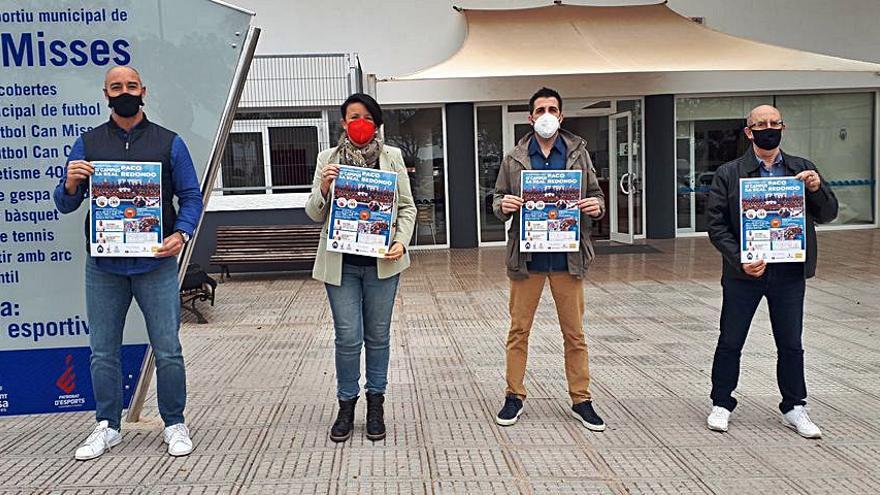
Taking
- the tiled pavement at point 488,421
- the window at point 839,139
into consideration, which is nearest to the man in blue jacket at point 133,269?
the tiled pavement at point 488,421

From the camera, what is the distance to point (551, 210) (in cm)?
435

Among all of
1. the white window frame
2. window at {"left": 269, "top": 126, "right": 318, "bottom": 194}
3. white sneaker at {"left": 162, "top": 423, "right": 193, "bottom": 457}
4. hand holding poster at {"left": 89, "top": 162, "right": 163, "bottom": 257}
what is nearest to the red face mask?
hand holding poster at {"left": 89, "top": 162, "right": 163, "bottom": 257}

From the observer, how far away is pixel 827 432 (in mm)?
4406

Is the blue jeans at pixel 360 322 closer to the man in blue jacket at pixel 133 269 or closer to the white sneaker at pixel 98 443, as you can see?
the man in blue jacket at pixel 133 269

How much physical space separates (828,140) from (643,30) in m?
5.02

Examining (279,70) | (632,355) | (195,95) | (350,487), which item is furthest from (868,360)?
(279,70)

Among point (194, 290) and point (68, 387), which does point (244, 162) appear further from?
point (68, 387)

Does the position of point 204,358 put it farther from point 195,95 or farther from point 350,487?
point 350,487

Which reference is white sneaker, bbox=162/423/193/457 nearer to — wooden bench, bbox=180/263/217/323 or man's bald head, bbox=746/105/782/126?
man's bald head, bbox=746/105/782/126

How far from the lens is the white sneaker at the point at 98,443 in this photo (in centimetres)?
409

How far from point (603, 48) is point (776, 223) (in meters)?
9.02

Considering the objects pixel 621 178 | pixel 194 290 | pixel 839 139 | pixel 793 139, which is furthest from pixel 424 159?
pixel 839 139

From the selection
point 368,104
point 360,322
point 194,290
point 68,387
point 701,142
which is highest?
point 701,142

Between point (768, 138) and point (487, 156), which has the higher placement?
point (487, 156)
